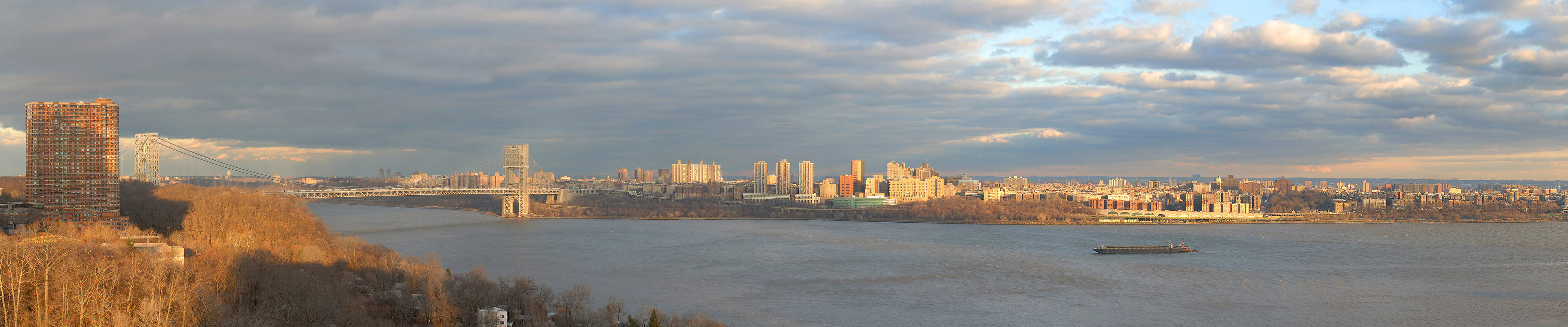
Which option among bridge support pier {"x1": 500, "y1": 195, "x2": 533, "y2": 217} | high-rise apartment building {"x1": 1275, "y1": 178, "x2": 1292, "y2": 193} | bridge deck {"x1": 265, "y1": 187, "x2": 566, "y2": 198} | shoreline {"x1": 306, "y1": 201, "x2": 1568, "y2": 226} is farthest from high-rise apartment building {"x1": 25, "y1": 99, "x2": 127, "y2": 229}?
high-rise apartment building {"x1": 1275, "y1": 178, "x2": 1292, "y2": 193}

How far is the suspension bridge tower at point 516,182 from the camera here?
23.8 meters

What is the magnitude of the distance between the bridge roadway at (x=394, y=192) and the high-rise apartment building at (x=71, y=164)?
6.13 metres

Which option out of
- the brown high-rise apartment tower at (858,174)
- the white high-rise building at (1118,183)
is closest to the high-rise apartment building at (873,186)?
the brown high-rise apartment tower at (858,174)

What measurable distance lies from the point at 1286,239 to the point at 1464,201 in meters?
14.6

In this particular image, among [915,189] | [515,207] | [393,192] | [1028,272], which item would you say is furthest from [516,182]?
[1028,272]

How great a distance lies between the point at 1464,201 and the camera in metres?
26.2

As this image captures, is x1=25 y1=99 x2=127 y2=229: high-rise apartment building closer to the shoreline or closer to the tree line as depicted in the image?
the tree line

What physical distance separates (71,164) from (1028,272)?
1150 centimetres

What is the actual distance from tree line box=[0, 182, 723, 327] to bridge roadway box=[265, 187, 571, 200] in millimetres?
8716

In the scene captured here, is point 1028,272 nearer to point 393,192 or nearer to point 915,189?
point 393,192

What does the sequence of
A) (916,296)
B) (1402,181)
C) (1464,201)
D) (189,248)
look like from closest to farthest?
(189,248), (916,296), (1464,201), (1402,181)

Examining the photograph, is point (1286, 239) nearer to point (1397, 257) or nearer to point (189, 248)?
point (1397, 257)

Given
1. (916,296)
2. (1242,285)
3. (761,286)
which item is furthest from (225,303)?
(1242,285)

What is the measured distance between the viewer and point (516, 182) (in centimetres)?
2512
